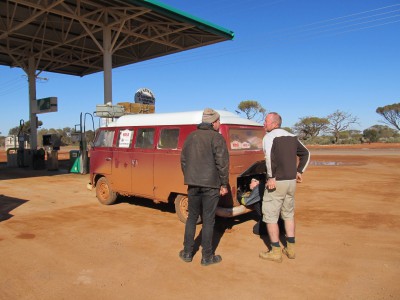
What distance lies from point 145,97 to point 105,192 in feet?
24.2

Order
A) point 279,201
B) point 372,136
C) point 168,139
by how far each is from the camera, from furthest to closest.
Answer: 1. point 372,136
2. point 168,139
3. point 279,201

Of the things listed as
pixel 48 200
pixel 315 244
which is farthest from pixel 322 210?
pixel 48 200

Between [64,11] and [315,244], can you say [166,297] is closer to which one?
[315,244]

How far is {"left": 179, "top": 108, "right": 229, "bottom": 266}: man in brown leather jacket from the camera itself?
15.1 ft

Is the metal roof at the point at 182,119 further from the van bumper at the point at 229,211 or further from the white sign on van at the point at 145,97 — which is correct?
the white sign on van at the point at 145,97

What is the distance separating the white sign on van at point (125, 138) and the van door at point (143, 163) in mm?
262

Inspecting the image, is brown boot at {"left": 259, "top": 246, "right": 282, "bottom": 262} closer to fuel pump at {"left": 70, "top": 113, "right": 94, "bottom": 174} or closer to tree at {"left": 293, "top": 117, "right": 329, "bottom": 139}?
fuel pump at {"left": 70, "top": 113, "right": 94, "bottom": 174}

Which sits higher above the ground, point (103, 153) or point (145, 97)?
point (145, 97)

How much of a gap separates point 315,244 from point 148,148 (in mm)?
3817

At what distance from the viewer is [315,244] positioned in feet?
18.1

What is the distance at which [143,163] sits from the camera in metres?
7.48

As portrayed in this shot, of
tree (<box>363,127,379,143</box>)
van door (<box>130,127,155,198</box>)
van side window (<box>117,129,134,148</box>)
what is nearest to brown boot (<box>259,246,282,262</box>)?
van door (<box>130,127,155,198</box>)

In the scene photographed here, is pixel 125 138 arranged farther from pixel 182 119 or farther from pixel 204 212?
pixel 204 212

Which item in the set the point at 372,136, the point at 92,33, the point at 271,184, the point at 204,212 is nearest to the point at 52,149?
the point at 92,33
